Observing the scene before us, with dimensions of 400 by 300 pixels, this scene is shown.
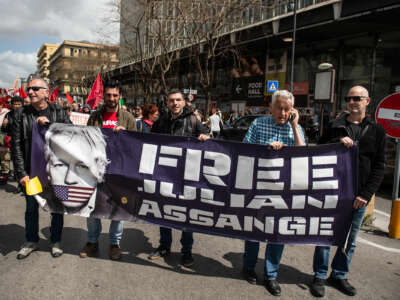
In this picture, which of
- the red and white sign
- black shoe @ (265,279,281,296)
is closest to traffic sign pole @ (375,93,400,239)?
the red and white sign

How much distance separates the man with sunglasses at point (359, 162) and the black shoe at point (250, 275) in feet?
1.84

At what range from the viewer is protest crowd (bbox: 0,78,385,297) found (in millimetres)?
3213

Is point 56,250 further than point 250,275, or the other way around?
point 56,250

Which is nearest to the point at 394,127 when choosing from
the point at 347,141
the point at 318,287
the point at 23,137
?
the point at 347,141

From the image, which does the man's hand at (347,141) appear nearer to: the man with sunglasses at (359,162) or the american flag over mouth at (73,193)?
the man with sunglasses at (359,162)

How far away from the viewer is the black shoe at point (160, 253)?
3.87 meters

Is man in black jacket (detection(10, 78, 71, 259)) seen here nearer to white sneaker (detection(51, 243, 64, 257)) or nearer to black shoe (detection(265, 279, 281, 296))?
white sneaker (detection(51, 243, 64, 257))

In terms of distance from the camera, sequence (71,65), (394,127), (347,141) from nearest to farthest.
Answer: (347,141) < (394,127) < (71,65)

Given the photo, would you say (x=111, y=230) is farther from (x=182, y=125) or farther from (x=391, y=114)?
(x=391, y=114)

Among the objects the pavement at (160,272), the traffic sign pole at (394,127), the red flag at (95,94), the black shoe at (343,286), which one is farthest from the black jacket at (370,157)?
the red flag at (95,94)

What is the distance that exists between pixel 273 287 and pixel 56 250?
244 cm

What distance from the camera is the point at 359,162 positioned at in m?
3.22

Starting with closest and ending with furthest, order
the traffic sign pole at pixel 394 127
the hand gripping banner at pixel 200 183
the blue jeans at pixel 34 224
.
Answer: the hand gripping banner at pixel 200 183 → the blue jeans at pixel 34 224 → the traffic sign pole at pixel 394 127

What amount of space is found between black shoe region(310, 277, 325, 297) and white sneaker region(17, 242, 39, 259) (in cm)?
310
